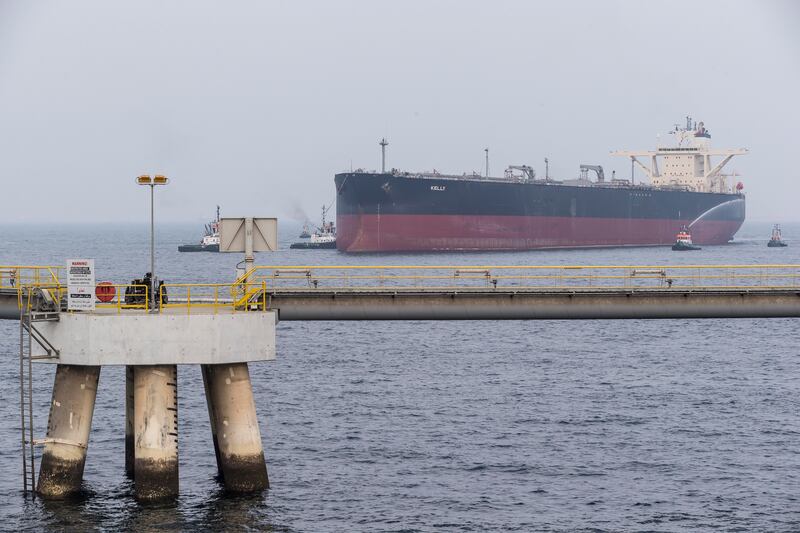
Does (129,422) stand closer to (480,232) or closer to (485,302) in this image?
(485,302)

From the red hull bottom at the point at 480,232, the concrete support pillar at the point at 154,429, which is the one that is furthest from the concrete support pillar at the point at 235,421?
the red hull bottom at the point at 480,232

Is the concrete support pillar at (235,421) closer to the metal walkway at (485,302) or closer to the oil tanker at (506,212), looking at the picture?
the metal walkway at (485,302)

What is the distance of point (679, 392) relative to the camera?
53.4 m

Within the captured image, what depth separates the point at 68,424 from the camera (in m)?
30.6

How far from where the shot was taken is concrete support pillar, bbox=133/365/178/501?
98.1ft

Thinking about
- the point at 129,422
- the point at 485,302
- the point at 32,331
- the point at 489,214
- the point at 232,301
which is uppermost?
the point at 489,214

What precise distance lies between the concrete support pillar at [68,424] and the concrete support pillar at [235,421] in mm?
3386

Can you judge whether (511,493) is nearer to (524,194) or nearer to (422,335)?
(422,335)

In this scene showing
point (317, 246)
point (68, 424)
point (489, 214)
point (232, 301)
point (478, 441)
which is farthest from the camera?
point (317, 246)

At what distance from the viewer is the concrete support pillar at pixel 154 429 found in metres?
29.9

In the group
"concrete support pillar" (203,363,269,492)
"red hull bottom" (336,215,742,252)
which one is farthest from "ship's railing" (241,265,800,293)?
"red hull bottom" (336,215,742,252)

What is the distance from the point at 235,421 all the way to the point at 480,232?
115 m

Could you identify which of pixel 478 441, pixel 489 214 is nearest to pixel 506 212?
pixel 489 214

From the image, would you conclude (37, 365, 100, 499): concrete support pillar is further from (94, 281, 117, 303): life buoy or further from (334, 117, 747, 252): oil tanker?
(334, 117, 747, 252): oil tanker
